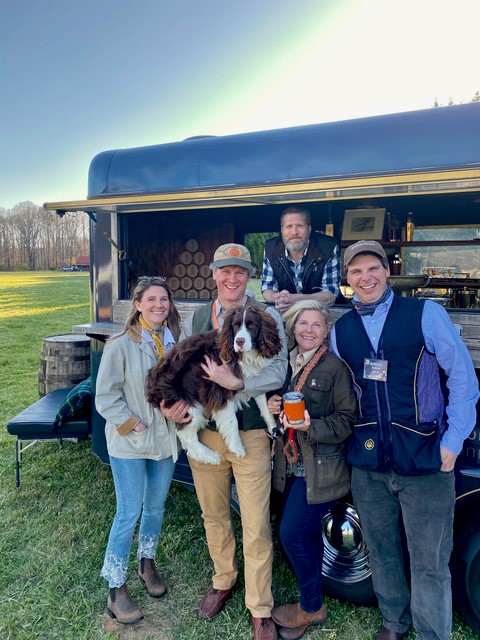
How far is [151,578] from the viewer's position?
3.35 meters

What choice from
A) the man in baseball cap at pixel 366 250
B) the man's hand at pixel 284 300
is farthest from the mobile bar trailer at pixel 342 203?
the man in baseball cap at pixel 366 250

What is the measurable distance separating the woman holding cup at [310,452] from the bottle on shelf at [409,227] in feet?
9.56

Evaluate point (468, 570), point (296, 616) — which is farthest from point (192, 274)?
point (468, 570)

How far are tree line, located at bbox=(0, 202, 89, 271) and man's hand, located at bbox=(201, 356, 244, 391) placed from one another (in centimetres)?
6101

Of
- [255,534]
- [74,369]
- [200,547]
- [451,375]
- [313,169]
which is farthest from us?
[74,369]

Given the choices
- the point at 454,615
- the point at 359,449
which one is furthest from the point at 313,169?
the point at 454,615

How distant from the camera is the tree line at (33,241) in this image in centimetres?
6050

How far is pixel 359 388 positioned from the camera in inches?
103

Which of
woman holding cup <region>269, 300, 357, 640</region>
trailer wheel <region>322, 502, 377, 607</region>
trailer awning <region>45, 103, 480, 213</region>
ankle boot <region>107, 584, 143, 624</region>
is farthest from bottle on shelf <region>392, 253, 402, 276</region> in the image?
ankle boot <region>107, 584, 143, 624</region>

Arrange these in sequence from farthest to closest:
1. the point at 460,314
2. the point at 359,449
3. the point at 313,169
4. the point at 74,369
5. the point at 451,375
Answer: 1. the point at 74,369
2. the point at 313,169
3. the point at 460,314
4. the point at 359,449
5. the point at 451,375

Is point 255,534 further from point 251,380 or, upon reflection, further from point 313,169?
point 313,169

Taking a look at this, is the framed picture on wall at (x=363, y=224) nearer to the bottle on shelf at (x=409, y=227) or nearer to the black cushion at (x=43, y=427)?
the bottle on shelf at (x=409, y=227)

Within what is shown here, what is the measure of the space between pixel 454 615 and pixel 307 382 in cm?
179

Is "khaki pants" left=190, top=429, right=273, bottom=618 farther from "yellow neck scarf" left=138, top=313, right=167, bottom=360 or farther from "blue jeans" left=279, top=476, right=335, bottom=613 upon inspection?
"yellow neck scarf" left=138, top=313, right=167, bottom=360
